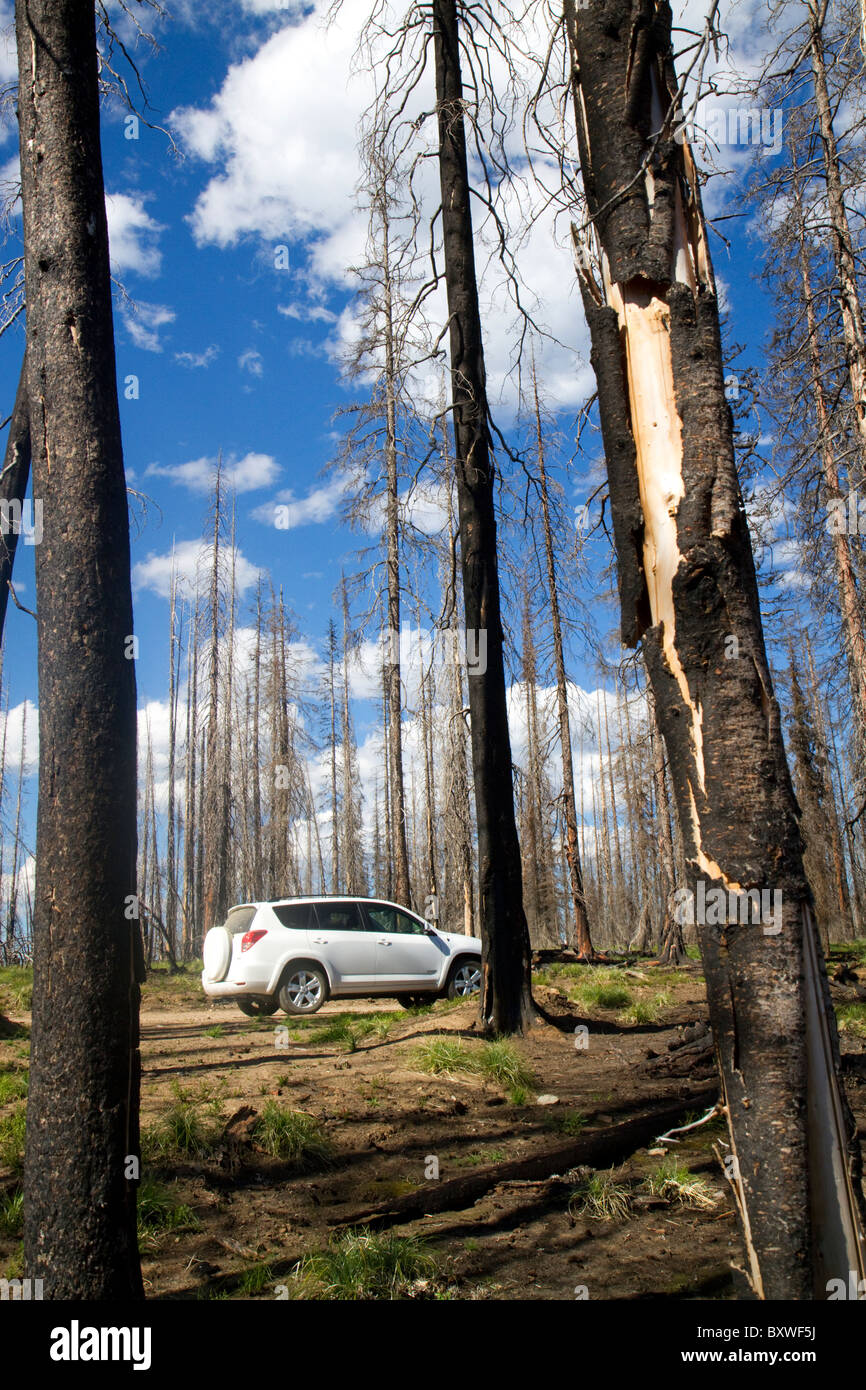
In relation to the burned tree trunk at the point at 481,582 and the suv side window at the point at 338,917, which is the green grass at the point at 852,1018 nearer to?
the burned tree trunk at the point at 481,582

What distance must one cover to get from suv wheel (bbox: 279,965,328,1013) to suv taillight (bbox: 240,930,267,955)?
63 centimetres

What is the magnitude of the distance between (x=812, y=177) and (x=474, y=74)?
533 centimetres

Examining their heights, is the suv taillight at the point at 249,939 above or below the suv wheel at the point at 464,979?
above

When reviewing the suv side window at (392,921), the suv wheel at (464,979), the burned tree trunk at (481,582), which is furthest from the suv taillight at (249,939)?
the burned tree trunk at (481,582)

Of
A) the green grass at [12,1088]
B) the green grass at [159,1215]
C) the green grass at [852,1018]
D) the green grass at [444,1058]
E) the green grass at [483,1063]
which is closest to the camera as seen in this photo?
the green grass at [159,1215]

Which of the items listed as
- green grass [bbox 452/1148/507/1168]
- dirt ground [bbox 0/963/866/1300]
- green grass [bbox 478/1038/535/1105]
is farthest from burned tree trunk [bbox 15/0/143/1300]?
green grass [bbox 478/1038/535/1105]

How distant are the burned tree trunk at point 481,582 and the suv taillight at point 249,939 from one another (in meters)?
4.13

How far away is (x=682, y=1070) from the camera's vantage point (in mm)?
7449

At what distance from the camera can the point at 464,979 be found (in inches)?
511

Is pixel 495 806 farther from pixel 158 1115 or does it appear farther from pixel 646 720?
pixel 646 720

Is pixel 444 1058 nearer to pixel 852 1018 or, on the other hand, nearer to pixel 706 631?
pixel 852 1018

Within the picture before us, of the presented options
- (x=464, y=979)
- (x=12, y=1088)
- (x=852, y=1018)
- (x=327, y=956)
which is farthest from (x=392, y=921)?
(x=12, y=1088)

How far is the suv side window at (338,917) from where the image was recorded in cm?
1239

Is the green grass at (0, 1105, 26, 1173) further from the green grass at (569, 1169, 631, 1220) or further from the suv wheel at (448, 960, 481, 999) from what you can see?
the suv wheel at (448, 960, 481, 999)
